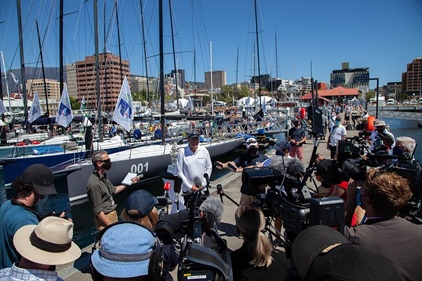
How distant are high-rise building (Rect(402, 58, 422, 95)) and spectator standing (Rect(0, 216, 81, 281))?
17406 centimetres

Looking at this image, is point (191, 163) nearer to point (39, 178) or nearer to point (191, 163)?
point (191, 163)

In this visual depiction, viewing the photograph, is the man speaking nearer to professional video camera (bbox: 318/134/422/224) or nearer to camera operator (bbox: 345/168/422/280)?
professional video camera (bbox: 318/134/422/224)

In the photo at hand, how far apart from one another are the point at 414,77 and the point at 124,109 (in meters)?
176

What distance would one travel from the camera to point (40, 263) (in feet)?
5.58

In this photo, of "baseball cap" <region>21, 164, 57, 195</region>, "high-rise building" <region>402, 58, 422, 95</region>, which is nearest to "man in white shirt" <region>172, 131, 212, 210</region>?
"baseball cap" <region>21, 164, 57, 195</region>

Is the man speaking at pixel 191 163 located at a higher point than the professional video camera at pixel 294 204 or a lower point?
lower

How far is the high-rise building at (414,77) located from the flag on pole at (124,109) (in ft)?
553

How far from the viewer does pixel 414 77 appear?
486 ft

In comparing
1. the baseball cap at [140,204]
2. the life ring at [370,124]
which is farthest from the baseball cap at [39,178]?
the life ring at [370,124]

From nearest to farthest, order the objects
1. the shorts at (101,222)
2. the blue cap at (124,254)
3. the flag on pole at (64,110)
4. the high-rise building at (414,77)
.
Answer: the blue cap at (124,254) → the shorts at (101,222) → the flag on pole at (64,110) → the high-rise building at (414,77)

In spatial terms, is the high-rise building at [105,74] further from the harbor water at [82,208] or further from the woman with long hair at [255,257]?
the woman with long hair at [255,257]

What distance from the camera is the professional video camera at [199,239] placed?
162 centimetres

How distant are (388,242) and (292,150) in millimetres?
7231

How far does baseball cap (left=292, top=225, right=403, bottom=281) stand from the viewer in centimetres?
96
